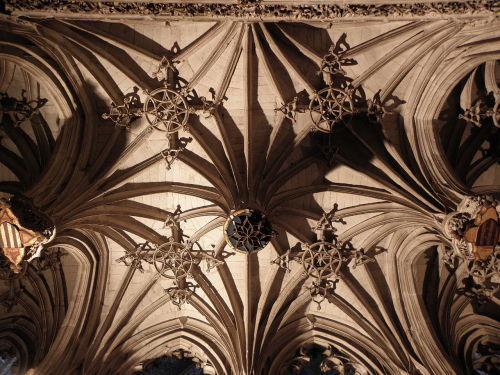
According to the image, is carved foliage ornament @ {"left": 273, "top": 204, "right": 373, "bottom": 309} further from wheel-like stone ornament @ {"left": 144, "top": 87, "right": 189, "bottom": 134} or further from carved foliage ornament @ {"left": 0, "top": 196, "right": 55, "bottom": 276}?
carved foliage ornament @ {"left": 0, "top": 196, "right": 55, "bottom": 276}

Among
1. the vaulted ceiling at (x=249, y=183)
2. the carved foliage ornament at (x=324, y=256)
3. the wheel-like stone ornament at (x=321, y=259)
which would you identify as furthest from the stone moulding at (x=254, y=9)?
the wheel-like stone ornament at (x=321, y=259)

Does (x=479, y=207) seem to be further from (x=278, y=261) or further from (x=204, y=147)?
(x=204, y=147)

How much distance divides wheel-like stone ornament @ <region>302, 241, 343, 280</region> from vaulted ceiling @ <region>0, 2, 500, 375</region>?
9 cm

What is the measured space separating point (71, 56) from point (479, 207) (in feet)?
30.6

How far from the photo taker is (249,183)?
13.2 metres

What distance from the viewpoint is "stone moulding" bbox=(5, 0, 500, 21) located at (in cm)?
1105

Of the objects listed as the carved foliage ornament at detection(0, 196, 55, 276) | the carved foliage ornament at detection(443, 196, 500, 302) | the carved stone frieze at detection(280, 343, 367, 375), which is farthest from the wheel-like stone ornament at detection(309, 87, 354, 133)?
the carved foliage ornament at detection(0, 196, 55, 276)

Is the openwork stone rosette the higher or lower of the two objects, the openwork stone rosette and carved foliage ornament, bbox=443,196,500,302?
the higher

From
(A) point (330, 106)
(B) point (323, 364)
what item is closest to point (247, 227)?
(A) point (330, 106)

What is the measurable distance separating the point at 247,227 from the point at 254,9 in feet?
15.5

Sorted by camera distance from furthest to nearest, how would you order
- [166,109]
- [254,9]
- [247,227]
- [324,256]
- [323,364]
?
1. [324,256]
2. [323,364]
3. [166,109]
4. [247,227]
5. [254,9]

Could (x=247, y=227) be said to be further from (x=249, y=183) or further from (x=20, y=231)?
(x=20, y=231)

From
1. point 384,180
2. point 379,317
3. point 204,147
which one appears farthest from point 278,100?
point 379,317

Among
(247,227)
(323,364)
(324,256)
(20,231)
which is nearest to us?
(20,231)
